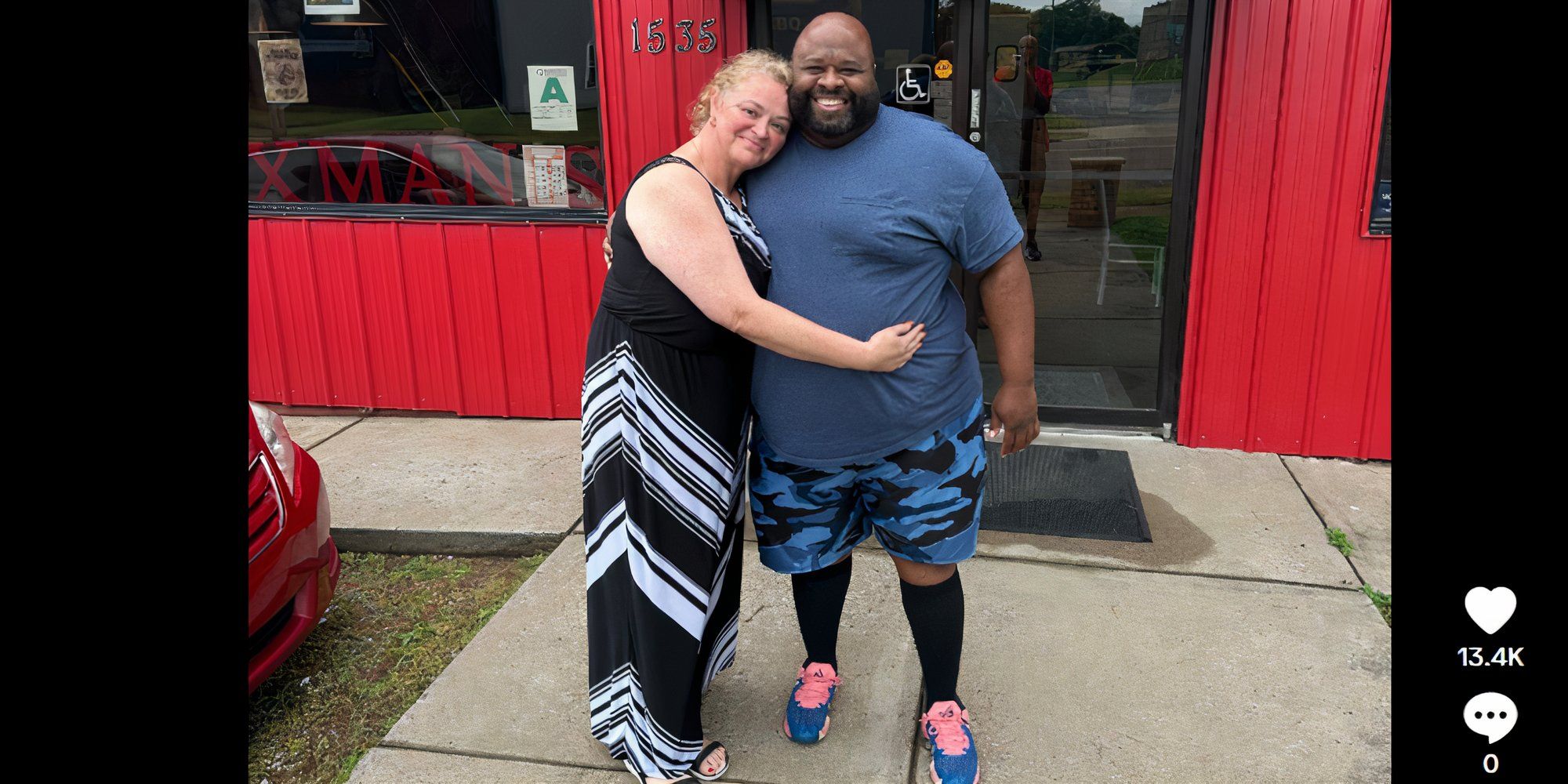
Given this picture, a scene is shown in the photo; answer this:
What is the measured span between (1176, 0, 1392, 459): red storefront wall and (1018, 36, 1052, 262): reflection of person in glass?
0.66 metres

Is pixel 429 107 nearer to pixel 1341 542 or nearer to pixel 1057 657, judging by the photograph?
pixel 1057 657

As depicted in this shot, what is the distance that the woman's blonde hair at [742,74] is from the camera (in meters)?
2.20

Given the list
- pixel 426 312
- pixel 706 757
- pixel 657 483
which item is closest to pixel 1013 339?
pixel 657 483

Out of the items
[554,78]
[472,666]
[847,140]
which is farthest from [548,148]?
[847,140]

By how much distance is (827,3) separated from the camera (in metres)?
4.51

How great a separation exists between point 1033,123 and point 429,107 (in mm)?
2773

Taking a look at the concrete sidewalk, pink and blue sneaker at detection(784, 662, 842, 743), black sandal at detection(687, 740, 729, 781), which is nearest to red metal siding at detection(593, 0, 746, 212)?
the concrete sidewalk

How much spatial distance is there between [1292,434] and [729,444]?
3094 millimetres

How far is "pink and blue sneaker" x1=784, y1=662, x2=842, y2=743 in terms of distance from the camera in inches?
106

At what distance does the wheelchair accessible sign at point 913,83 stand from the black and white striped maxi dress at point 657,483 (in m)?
2.38

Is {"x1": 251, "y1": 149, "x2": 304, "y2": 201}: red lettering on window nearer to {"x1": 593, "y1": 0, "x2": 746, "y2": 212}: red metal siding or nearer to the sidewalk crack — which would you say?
{"x1": 593, "y1": 0, "x2": 746, "y2": 212}: red metal siding

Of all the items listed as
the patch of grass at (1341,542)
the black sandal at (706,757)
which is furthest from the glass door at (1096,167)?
the black sandal at (706,757)

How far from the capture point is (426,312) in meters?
5.02
